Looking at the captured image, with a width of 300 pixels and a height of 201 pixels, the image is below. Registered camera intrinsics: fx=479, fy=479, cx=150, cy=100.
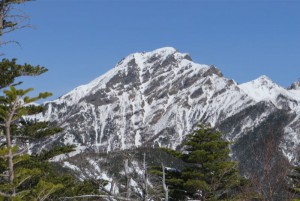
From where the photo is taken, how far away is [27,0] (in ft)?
50.0

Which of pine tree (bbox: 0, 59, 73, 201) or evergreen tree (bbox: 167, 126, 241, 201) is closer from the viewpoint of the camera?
pine tree (bbox: 0, 59, 73, 201)

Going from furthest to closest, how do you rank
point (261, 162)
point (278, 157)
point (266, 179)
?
1. point (278, 157)
2. point (261, 162)
3. point (266, 179)

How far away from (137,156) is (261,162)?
13.2 feet

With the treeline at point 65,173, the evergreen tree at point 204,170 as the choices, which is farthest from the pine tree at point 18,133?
the evergreen tree at point 204,170

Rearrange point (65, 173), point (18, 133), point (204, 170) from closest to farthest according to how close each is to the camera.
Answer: point (18, 133) < point (65, 173) < point (204, 170)

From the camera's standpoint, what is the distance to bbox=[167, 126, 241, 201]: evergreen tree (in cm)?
3391

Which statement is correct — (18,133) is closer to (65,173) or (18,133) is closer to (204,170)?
(65,173)

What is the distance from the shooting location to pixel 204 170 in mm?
35250

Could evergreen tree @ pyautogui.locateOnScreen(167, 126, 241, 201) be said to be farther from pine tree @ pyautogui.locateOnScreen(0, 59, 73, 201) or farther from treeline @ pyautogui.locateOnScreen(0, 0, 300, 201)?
pine tree @ pyautogui.locateOnScreen(0, 59, 73, 201)

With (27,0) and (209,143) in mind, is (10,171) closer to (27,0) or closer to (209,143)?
(27,0)

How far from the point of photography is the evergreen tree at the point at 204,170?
111 feet

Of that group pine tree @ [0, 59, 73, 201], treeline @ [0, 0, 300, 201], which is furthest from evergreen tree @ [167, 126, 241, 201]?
pine tree @ [0, 59, 73, 201]

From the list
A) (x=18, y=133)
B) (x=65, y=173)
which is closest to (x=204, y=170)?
(x=65, y=173)

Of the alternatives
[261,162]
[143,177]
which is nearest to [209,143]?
[261,162]
